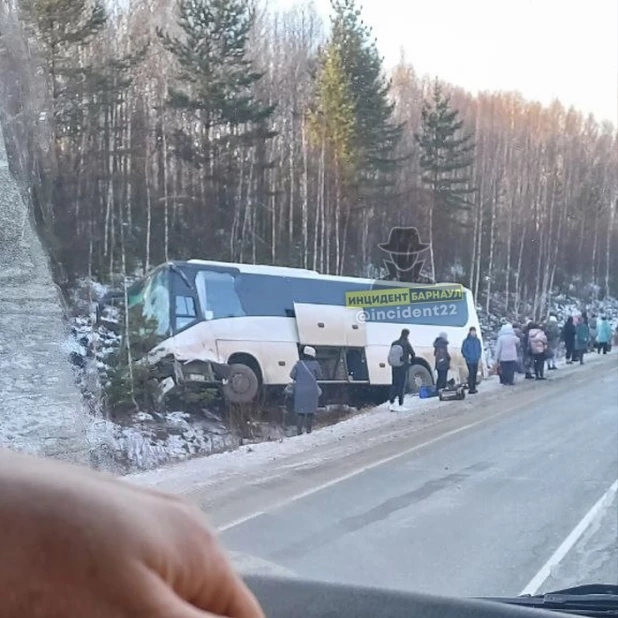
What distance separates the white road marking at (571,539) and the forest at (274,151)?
5.48 meters

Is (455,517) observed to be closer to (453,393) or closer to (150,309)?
(150,309)

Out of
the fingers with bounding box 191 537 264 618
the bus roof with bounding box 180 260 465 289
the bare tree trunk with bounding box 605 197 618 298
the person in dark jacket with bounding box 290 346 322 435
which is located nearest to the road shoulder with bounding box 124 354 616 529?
the person in dark jacket with bounding box 290 346 322 435

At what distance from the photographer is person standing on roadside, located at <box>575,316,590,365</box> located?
88.9ft

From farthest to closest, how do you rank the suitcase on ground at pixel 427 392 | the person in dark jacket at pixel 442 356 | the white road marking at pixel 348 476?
the person in dark jacket at pixel 442 356 → the suitcase on ground at pixel 427 392 → the white road marking at pixel 348 476

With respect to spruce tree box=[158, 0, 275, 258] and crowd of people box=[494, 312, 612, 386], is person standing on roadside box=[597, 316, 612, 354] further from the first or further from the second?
spruce tree box=[158, 0, 275, 258]

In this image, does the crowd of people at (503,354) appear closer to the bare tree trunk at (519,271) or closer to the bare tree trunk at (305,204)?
the bare tree trunk at (519,271)

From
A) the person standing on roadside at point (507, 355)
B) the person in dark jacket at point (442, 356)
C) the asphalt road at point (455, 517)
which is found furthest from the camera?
the person standing on roadside at point (507, 355)

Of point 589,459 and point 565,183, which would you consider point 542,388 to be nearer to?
point 565,183

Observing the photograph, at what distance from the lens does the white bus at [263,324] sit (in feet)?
44.6

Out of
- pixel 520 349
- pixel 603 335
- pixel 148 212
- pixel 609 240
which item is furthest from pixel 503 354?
pixel 148 212

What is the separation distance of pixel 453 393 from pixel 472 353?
1852 mm

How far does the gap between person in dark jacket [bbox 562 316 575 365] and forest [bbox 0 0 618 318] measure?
2884 millimetres

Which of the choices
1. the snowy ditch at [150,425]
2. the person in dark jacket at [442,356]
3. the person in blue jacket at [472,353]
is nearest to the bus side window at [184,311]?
the snowy ditch at [150,425]

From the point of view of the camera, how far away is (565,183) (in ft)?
73.0
